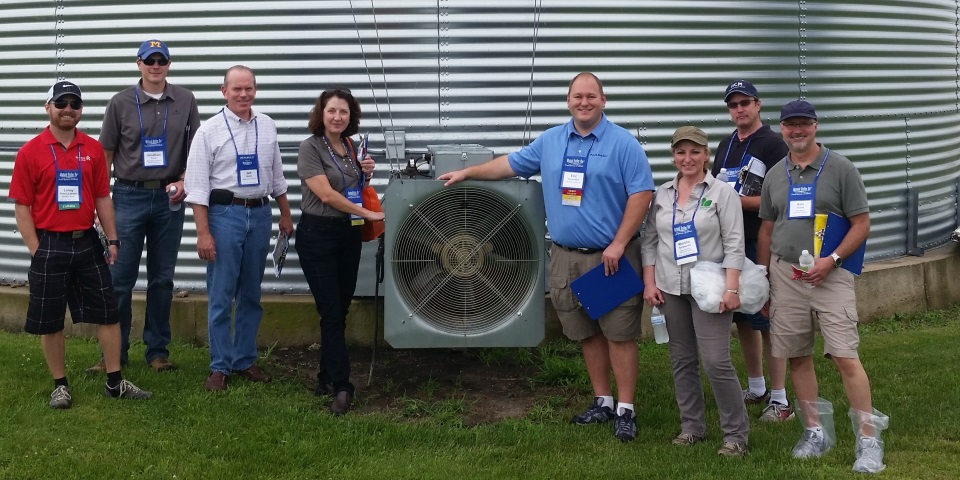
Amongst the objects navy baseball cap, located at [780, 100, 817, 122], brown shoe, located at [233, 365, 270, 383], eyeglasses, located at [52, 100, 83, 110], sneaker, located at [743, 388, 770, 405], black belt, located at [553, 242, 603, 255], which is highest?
eyeglasses, located at [52, 100, 83, 110]

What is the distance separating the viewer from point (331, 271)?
5.98m

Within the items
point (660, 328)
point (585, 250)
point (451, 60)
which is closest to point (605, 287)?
point (585, 250)

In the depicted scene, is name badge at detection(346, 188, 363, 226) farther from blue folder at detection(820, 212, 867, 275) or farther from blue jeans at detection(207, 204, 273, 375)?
blue folder at detection(820, 212, 867, 275)

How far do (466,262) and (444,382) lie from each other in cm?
118

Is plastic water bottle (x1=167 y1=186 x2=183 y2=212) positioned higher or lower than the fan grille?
higher

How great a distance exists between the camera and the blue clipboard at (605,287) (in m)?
5.40

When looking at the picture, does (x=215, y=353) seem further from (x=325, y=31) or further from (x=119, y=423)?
(x=325, y=31)

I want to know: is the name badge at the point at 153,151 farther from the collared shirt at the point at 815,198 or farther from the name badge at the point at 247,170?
the collared shirt at the point at 815,198

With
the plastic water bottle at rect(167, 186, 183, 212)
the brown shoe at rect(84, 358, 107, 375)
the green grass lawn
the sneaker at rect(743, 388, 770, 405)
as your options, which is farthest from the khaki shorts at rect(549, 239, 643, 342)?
the brown shoe at rect(84, 358, 107, 375)

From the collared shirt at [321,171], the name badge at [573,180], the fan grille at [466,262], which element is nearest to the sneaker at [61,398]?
the collared shirt at [321,171]

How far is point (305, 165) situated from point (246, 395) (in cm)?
150

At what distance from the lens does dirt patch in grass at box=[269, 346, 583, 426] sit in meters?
6.06

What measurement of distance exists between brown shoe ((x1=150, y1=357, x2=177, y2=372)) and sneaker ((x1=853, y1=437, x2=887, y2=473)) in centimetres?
433

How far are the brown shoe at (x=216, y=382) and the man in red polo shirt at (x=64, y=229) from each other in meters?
0.39
